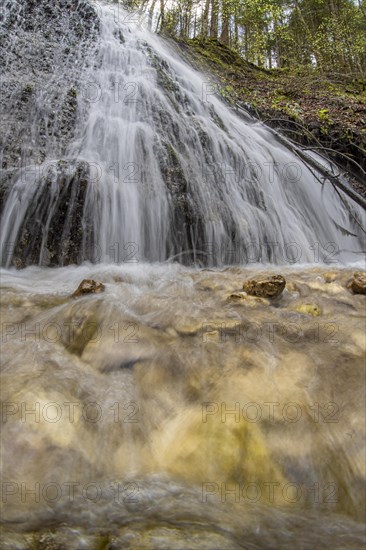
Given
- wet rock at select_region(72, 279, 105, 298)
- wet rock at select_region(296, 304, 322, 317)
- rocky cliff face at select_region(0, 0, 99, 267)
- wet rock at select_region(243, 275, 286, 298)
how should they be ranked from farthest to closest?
rocky cliff face at select_region(0, 0, 99, 267), wet rock at select_region(72, 279, 105, 298), wet rock at select_region(243, 275, 286, 298), wet rock at select_region(296, 304, 322, 317)

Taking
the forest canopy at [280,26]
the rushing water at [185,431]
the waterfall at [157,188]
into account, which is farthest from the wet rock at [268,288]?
the forest canopy at [280,26]

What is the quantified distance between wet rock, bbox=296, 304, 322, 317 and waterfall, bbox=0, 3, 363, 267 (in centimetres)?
125

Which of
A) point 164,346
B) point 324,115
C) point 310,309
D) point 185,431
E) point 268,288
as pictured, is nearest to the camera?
point 185,431

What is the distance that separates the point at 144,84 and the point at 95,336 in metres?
6.15

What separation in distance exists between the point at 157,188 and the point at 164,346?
139 inches

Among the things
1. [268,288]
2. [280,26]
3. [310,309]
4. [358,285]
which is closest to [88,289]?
[268,288]

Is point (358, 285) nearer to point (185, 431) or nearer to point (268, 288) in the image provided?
point (268, 288)

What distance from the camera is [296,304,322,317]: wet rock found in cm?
292

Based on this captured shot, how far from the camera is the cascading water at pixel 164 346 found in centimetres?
144

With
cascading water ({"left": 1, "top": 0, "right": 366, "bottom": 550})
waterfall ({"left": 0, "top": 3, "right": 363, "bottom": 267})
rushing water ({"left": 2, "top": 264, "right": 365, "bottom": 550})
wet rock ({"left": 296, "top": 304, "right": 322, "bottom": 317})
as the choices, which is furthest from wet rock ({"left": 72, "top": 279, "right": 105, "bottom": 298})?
wet rock ({"left": 296, "top": 304, "right": 322, "bottom": 317})

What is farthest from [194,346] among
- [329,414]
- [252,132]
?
[252,132]

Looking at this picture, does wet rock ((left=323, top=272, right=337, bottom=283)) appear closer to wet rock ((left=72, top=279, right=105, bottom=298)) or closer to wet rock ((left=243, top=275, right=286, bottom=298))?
wet rock ((left=243, top=275, right=286, bottom=298))

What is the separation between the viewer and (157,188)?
5492 mm

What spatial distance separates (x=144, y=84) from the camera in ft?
23.7
